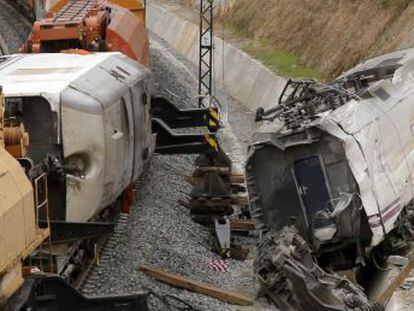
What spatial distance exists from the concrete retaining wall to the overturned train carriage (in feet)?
43.0

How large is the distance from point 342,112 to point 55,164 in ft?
16.3

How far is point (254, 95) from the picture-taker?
29.7 m

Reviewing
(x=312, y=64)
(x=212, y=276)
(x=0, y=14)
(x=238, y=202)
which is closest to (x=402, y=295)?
(x=212, y=276)

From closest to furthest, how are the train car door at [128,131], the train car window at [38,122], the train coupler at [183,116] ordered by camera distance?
1. the train car window at [38,122]
2. the train car door at [128,131]
3. the train coupler at [183,116]

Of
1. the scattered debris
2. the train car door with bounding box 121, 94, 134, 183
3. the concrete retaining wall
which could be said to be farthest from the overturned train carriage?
the concrete retaining wall

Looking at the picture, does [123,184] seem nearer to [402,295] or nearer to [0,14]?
[402,295]

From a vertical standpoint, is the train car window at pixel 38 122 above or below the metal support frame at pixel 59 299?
above

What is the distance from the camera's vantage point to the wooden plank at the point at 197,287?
12.3 meters

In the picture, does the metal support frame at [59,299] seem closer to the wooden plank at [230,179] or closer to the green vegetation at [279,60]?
the wooden plank at [230,179]

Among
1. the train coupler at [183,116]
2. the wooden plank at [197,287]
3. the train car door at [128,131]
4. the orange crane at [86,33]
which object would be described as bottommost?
the wooden plank at [197,287]

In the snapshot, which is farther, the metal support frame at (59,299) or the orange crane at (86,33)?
the orange crane at (86,33)

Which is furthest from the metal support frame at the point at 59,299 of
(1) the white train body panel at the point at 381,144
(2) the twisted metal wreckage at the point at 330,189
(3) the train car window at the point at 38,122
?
(1) the white train body panel at the point at 381,144

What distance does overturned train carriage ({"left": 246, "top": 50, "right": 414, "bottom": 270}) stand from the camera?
12.6 m

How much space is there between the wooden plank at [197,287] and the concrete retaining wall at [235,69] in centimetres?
1516
